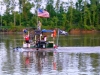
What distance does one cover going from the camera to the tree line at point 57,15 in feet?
370

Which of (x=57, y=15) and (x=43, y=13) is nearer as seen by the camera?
(x=43, y=13)

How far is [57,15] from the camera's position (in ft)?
392

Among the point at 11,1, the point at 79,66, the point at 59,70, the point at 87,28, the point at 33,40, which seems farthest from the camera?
the point at 11,1

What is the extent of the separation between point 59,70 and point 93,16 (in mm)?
94111

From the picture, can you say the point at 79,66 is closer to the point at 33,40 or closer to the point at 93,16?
the point at 33,40

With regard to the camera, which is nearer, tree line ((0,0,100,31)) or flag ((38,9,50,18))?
flag ((38,9,50,18))

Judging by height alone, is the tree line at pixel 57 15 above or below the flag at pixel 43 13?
below

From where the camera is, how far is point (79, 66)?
2317 centimetres

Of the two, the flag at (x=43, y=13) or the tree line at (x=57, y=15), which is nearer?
the flag at (x=43, y=13)

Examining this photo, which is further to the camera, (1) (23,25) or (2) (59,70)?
(1) (23,25)

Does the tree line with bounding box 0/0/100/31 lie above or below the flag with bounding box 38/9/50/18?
below

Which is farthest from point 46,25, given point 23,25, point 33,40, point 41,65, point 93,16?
point 41,65

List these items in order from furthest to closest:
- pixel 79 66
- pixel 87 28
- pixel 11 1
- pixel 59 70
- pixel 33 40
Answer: pixel 11 1
pixel 87 28
pixel 33 40
pixel 79 66
pixel 59 70

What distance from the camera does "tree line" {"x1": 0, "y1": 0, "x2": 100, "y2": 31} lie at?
113m
